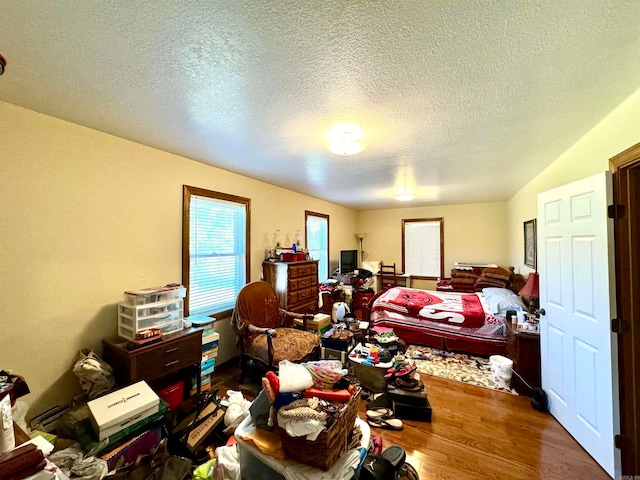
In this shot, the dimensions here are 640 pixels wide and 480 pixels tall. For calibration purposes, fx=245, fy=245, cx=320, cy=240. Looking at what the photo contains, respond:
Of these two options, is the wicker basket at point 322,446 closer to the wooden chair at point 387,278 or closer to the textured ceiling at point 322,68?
the textured ceiling at point 322,68

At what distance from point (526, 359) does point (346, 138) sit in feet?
9.58

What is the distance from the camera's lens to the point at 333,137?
1.98m

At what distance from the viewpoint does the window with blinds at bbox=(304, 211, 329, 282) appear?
5000mm

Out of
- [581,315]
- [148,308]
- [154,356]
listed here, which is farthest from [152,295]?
[581,315]

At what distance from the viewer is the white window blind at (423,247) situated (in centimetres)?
620

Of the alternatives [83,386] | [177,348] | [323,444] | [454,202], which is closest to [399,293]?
[454,202]

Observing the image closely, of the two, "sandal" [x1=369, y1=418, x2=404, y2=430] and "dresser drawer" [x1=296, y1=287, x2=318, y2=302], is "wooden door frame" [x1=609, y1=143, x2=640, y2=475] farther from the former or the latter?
"dresser drawer" [x1=296, y1=287, x2=318, y2=302]

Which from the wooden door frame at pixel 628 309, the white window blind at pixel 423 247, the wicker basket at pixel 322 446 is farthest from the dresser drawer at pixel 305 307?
the white window blind at pixel 423 247

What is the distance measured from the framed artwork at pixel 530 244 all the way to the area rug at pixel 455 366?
5.34ft

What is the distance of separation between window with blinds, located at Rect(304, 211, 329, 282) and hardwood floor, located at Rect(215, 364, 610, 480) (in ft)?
9.87

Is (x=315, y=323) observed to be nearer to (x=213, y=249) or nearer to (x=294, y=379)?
(x=213, y=249)

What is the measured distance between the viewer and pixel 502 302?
3.42 meters

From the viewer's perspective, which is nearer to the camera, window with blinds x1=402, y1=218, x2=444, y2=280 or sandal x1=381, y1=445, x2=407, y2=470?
sandal x1=381, y1=445, x2=407, y2=470

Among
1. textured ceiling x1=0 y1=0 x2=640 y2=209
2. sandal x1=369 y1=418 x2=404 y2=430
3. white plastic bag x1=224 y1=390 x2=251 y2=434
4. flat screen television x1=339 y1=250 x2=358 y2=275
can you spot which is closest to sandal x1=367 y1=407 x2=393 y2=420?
sandal x1=369 y1=418 x2=404 y2=430
